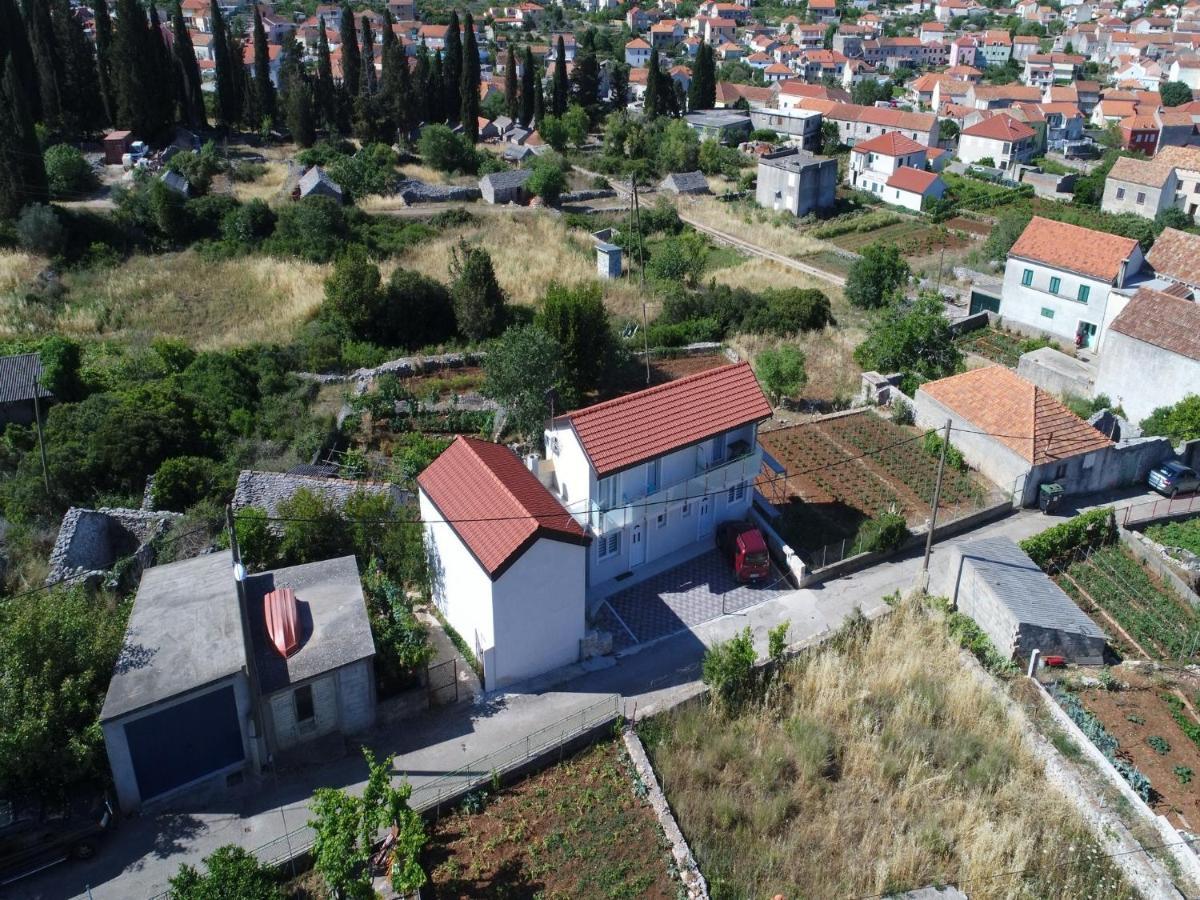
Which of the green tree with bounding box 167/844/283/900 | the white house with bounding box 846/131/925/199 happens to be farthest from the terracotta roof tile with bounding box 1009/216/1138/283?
the green tree with bounding box 167/844/283/900

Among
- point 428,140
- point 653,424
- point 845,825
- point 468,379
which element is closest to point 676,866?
point 845,825

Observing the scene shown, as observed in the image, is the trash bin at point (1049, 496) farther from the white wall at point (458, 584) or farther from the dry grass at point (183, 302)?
the dry grass at point (183, 302)

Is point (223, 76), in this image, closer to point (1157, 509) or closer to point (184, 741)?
point (184, 741)

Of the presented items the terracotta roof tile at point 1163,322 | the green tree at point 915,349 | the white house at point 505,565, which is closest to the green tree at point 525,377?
the white house at point 505,565

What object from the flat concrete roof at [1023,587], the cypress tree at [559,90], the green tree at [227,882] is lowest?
the flat concrete roof at [1023,587]

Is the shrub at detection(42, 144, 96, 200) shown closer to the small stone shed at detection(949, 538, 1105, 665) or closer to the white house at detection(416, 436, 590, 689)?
the white house at detection(416, 436, 590, 689)

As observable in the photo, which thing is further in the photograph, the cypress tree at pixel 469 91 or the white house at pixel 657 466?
the cypress tree at pixel 469 91

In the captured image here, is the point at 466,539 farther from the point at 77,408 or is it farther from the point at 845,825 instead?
the point at 77,408
